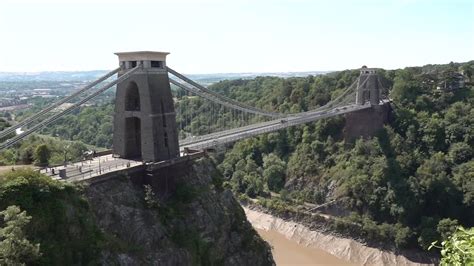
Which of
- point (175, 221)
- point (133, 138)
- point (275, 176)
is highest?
point (133, 138)

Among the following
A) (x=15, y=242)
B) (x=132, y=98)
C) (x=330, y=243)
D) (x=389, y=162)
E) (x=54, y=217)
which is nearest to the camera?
(x=15, y=242)

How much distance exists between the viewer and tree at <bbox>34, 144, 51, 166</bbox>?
22953 mm

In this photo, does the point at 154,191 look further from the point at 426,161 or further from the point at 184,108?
the point at 184,108

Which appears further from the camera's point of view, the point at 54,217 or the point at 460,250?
the point at 54,217

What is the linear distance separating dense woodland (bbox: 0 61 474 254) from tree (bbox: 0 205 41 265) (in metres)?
11.6

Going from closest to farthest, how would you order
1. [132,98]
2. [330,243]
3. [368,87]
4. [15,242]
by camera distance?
[15,242], [132,98], [330,243], [368,87]

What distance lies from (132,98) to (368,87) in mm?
31347

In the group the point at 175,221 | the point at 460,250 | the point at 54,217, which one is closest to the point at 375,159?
the point at 175,221

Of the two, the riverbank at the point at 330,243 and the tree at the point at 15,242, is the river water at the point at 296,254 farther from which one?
the tree at the point at 15,242

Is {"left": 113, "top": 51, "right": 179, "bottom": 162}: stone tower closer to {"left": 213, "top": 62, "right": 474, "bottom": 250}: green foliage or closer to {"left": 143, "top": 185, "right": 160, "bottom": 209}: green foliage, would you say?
{"left": 143, "top": 185, "right": 160, "bottom": 209}: green foliage

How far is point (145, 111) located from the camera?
22016 mm

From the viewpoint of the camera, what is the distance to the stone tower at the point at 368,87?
46906mm

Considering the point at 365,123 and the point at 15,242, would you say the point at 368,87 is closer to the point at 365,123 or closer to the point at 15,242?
the point at 365,123

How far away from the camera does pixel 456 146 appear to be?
3919 centimetres
